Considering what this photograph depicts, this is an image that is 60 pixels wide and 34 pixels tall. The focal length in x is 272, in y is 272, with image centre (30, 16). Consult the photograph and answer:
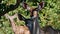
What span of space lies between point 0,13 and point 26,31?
3.01ft

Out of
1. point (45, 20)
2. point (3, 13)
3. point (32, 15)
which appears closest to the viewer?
point (3, 13)

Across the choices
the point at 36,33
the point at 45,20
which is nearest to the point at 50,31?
the point at 36,33

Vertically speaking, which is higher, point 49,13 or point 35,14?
point 35,14

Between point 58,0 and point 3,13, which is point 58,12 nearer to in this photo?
point 58,0

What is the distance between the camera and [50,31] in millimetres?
5629

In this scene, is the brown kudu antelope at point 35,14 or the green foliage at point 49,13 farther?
the green foliage at point 49,13

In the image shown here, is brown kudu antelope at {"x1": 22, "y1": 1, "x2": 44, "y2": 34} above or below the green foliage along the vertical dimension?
above

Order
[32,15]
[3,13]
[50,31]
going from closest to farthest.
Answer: [3,13]
[32,15]
[50,31]

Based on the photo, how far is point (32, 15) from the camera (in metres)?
4.91

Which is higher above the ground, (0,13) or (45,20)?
(0,13)

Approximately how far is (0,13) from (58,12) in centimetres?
321

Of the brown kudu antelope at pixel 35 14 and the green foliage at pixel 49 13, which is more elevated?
the brown kudu antelope at pixel 35 14

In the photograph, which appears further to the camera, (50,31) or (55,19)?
(55,19)

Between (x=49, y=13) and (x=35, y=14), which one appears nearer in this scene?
(x=35, y=14)
